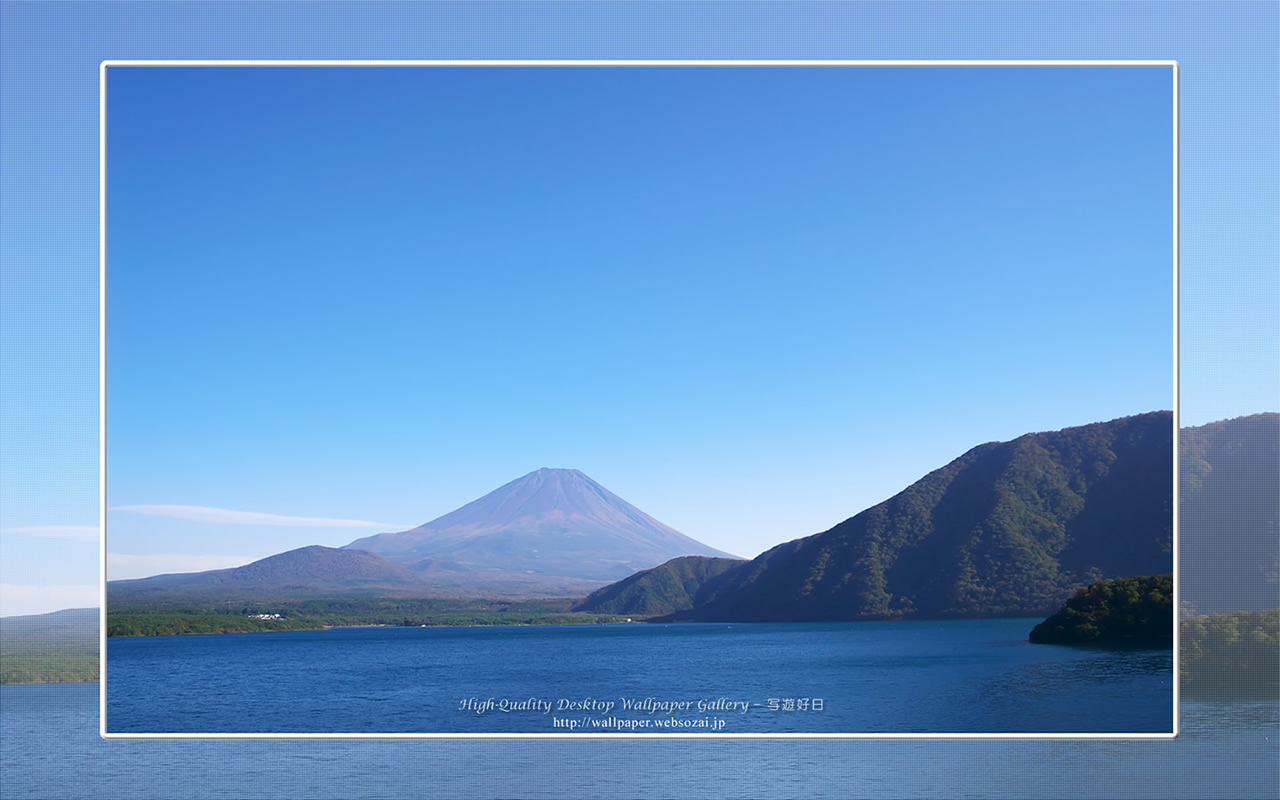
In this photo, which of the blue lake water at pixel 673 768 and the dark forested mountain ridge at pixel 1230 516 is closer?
the blue lake water at pixel 673 768

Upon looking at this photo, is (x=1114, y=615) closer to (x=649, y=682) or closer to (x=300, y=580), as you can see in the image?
(x=649, y=682)

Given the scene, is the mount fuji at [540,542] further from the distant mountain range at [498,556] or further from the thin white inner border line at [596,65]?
the thin white inner border line at [596,65]

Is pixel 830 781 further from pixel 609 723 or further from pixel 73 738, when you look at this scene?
pixel 73 738

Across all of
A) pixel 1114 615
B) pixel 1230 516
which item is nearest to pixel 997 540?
pixel 1114 615

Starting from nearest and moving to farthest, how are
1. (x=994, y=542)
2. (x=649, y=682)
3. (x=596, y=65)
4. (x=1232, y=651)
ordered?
(x=596, y=65) → (x=649, y=682) → (x=1232, y=651) → (x=994, y=542)

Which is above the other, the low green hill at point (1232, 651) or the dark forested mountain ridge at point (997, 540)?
the dark forested mountain ridge at point (997, 540)

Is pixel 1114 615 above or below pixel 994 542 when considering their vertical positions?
below

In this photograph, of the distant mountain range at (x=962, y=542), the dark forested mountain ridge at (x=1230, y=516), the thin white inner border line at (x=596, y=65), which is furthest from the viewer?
the distant mountain range at (x=962, y=542)

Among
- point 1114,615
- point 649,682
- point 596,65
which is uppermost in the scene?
point 596,65

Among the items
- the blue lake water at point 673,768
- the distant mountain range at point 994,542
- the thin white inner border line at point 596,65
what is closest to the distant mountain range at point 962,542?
the distant mountain range at point 994,542
